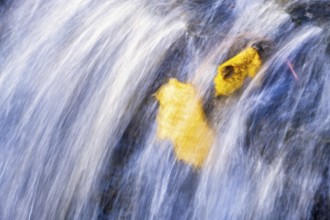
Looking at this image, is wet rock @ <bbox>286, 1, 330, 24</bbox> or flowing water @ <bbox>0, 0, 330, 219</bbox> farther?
wet rock @ <bbox>286, 1, 330, 24</bbox>

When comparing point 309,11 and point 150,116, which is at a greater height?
point 150,116

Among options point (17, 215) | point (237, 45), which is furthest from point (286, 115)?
point (17, 215)

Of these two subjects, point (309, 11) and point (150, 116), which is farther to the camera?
point (309, 11)

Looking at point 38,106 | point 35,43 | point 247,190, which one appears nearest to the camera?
point 247,190

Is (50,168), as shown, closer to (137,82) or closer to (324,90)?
(137,82)

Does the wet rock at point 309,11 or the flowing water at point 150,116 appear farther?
the wet rock at point 309,11

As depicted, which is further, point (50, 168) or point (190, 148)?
point (50, 168)

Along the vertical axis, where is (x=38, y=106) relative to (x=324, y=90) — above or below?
above

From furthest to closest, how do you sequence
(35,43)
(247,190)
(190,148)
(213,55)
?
(35,43)
(213,55)
(190,148)
(247,190)
